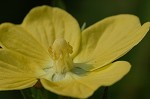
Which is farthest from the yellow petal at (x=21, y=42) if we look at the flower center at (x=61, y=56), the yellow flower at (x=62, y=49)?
the flower center at (x=61, y=56)

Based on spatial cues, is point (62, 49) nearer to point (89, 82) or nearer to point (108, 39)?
point (108, 39)

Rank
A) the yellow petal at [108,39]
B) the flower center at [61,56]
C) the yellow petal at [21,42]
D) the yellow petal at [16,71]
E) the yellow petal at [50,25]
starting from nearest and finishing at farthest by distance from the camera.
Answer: the yellow petal at [16,71] < the yellow petal at [108,39] < the flower center at [61,56] < the yellow petal at [21,42] < the yellow petal at [50,25]

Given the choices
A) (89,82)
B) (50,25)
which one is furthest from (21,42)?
(89,82)

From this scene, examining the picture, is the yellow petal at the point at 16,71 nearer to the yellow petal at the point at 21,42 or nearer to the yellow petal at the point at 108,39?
the yellow petal at the point at 21,42

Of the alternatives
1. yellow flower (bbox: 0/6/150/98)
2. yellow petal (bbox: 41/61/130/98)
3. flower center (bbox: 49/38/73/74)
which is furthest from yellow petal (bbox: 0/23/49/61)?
yellow petal (bbox: 41/61/130/98)

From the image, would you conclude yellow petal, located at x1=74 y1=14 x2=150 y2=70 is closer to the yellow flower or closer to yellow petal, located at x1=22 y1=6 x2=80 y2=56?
the yellow flower

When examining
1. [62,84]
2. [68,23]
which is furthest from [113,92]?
[62,84]
